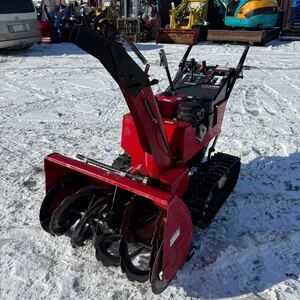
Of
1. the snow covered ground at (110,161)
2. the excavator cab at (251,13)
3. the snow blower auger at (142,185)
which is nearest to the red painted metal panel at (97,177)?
the snow blower auger at (142,185)

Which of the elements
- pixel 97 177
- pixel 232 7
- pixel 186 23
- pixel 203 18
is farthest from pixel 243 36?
pixel 97 177

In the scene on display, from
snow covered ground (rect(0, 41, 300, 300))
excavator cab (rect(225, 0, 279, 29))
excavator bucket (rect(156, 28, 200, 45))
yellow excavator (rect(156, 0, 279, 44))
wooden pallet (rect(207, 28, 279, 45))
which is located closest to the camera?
snow covered ground (rect(0, 41, 300, 300))

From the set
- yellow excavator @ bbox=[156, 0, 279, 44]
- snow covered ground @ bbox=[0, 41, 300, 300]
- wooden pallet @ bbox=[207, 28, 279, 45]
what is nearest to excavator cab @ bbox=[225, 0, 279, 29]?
yellow excavator @ bbox=[156, 0, 279, 44]

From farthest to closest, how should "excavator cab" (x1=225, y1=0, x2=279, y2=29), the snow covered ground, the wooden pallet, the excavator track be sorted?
1. "excavator cab" (x1=225, y1=0, x2=279, y2=29)
2. the wooden pallet
3. the excavator track
4. the snow covered ground

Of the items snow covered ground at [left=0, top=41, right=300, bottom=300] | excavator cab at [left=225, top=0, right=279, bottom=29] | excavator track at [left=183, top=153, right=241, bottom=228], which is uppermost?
excavator cab at [left=225, top=0, right=279, bottom=29]

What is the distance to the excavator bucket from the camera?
1297 cm

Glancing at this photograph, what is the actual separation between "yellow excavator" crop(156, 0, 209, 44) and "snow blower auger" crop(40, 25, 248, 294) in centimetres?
1037

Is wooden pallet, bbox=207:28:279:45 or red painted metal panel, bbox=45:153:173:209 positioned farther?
wooden pallet, bbox=207:28:279:45

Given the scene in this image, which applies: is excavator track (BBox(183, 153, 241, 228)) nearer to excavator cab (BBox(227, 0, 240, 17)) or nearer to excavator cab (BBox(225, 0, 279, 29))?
excavator cab (BBox(225, 0, 279, 29))

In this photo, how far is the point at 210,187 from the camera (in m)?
2.94

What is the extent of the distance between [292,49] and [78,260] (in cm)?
1132

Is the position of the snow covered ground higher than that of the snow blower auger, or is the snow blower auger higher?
the snow blower auger

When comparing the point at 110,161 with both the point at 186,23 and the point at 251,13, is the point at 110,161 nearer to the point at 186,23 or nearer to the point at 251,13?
the point at 251,13

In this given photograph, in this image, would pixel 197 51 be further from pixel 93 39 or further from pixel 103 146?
pixel 93 39
